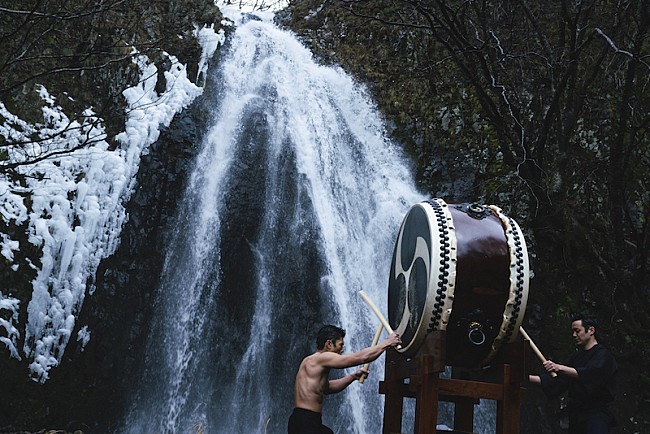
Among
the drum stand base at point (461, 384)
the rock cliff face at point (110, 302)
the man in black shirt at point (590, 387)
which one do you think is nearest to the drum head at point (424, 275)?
the drum stand base at point (461, 384)

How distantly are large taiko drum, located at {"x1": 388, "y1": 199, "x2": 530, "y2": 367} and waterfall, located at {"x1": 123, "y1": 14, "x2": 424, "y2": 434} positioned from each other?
13.7 feet

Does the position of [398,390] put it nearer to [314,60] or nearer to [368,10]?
[314,60]

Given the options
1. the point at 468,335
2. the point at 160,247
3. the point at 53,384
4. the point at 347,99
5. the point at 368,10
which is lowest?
the point at 53,384

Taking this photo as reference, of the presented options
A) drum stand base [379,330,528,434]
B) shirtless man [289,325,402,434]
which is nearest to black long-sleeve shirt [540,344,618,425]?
drum stand base [379,330,528,434]

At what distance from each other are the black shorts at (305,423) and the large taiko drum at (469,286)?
0.78 meters

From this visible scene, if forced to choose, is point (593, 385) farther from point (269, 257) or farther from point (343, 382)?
point (269, 257)

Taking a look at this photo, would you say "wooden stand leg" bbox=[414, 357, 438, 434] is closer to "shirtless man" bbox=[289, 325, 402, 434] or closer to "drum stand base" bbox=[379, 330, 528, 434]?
"drum stand base" bbox=[379, 330, 528, 434]

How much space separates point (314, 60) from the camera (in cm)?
1377

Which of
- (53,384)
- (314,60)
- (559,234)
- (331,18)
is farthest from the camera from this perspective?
(331,18)

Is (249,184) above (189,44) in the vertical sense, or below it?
below

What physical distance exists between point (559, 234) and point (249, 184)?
477 centimetres

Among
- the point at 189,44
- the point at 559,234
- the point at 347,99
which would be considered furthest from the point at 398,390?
the point at 189,44

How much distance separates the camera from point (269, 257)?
391 inches

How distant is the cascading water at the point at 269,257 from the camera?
8656 mm
